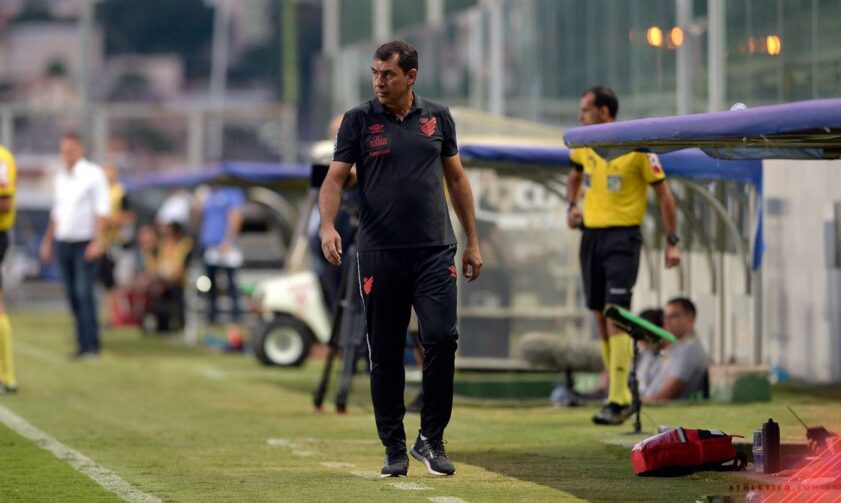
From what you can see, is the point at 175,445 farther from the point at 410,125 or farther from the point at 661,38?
the point at 661,38

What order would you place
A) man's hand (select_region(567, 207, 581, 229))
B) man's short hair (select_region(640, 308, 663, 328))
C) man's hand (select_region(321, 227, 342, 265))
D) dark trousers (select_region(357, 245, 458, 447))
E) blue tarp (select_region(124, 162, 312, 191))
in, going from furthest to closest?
blue tarp (select_region(124, 162, 312, 191)) < man's short hair (select_region(640, 308, 663, 328)) < man's hand (select_region(567, 207, 581, 229)) < dark trousers (select_region(357, 245, 458, 447)) < man's hand (select_region(321, 227, 342, 265))

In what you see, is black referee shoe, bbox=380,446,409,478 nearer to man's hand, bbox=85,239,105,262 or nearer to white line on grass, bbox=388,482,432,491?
white line on grass, bbox=388,482,432,491

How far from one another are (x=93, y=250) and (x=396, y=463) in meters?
10.2

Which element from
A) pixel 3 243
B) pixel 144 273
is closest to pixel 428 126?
pixel 3 243

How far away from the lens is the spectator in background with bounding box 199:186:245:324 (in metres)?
24.4

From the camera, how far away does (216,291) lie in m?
25.3

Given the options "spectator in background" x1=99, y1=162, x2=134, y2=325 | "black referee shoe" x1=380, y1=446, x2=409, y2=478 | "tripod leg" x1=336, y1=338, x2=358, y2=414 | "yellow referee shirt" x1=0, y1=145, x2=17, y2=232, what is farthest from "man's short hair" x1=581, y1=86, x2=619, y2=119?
"spectator in background" x1=99, y1=162, x2=134, y2=325

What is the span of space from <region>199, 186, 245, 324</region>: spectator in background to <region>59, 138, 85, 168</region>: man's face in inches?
169

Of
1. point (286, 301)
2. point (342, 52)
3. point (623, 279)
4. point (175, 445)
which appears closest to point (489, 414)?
point (623, 279)

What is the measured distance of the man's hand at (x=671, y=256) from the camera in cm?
1307

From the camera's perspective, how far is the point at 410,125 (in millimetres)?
10266

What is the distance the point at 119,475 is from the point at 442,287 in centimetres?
197

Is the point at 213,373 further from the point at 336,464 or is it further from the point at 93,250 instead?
the point at 336,464

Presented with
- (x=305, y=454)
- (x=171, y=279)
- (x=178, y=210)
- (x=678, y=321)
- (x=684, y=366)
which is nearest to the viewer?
(x=305, y=454)
